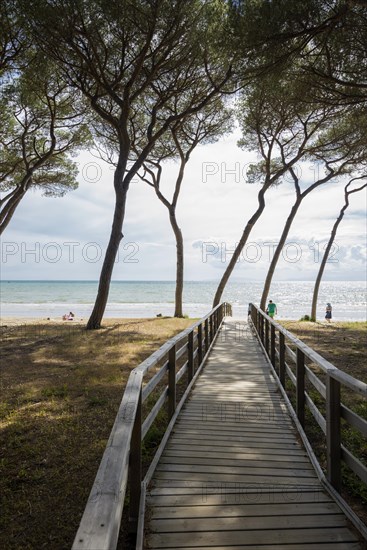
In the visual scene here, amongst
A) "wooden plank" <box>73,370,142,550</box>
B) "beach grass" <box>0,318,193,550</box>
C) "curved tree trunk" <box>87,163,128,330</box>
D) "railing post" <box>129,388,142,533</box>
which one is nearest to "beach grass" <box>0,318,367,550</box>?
"beach grass" <box>0,318,193,550</box>

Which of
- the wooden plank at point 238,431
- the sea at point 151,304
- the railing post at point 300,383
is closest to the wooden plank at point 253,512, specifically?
the wooden plank at point 238,431

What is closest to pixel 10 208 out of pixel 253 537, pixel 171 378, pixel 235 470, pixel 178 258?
pixel 178 258

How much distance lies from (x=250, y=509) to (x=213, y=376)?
3.85 m

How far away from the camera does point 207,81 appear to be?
14078 millimetres

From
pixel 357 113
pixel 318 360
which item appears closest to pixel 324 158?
pixel 357 113

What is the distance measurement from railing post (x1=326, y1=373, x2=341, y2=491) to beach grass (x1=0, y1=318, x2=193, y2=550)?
1772 mm

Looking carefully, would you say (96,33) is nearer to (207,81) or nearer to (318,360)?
(207,81)

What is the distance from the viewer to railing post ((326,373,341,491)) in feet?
8.75

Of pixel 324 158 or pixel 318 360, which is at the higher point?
pixel 324 158

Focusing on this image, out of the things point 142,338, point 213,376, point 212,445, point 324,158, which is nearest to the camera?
point 212,445

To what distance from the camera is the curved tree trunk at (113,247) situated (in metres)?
12.0

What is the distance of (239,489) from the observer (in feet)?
8.77

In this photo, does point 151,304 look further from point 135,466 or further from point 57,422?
point 135,466

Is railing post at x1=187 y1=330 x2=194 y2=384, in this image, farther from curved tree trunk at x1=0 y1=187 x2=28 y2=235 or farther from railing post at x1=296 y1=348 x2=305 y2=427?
curved tree trunk at x1=0 y1=187 x2=28 y2=235
